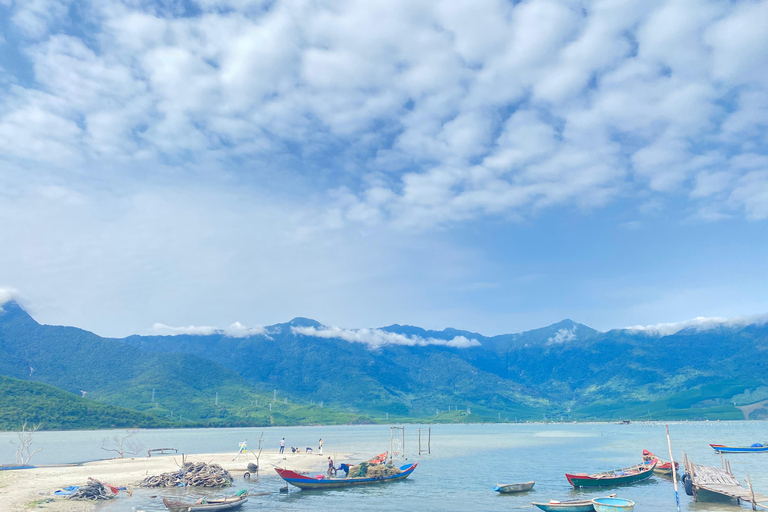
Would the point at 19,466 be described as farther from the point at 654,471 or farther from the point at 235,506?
the point at 654,471

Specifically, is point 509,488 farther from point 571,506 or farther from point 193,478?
point 193,478

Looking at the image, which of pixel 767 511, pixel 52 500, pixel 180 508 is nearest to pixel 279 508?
pixel 180 508

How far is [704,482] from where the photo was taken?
52656 mm

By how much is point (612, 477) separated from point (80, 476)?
67.5 metres

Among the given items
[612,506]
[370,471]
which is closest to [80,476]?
[370,471]

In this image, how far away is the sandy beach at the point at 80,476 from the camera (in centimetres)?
4638

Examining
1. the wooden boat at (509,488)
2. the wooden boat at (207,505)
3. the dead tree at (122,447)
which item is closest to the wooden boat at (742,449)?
the wooden boat at (509,488)

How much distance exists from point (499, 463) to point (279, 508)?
55.8 metres

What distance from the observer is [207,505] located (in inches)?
1745

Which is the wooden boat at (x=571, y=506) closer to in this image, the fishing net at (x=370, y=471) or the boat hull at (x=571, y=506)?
the boat hull at (x=571, y=506)

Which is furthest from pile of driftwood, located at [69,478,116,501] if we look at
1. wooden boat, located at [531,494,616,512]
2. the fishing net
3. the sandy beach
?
wooden boat, located at [531,494,616,512]

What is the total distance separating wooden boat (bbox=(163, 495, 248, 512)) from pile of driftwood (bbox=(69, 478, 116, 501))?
10.2 m

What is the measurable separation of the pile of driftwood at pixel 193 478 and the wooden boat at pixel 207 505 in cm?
1154

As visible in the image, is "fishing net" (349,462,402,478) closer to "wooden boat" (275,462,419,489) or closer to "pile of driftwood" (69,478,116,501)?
"wooden boat" (275,462,419,489)
